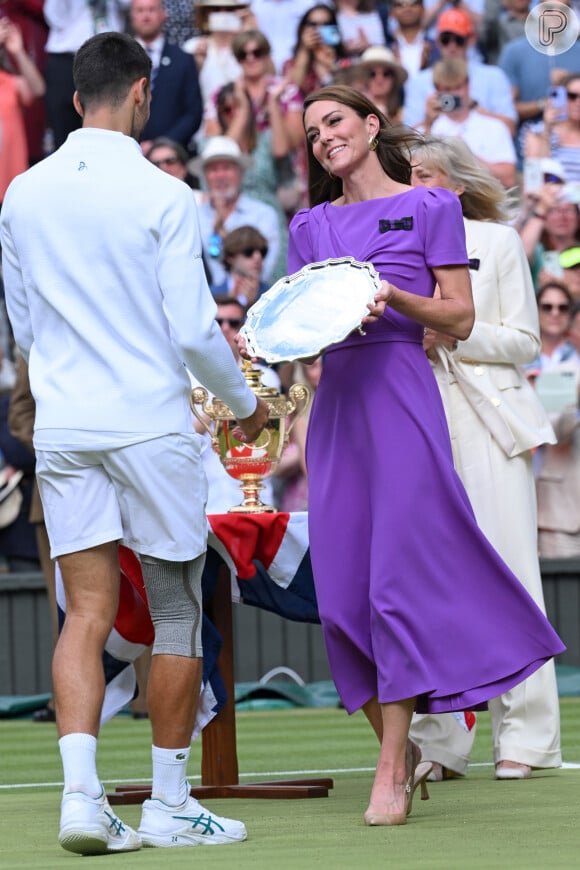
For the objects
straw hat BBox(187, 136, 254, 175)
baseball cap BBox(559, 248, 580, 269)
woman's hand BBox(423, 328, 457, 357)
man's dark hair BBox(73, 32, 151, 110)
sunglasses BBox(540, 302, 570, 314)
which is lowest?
woman's hand BBox(423, 328, 457, 357)

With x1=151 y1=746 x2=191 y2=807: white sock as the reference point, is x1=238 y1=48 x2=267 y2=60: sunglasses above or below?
above

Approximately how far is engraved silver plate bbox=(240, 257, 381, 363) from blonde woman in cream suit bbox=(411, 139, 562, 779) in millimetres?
1278

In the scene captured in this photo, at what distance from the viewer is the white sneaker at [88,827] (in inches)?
163

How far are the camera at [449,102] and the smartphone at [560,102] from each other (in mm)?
763

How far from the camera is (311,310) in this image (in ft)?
16.0

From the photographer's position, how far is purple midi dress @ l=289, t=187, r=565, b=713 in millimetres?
4844

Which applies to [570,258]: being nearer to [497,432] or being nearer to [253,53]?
[253,53]

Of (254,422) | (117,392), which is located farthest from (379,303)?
(117,392)

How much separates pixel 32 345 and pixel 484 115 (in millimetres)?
8541

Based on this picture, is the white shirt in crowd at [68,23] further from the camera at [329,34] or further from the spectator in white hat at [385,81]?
the spectator in white hat at [385,81]

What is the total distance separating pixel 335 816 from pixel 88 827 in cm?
103

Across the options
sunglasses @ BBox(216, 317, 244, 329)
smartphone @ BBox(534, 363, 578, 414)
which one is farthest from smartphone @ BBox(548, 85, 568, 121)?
sunglasses @ BBox(216, 317, 244, 329)

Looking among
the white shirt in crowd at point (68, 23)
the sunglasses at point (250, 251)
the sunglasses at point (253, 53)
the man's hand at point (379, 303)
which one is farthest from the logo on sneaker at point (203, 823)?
the white shirt in crowd at point (68, 23)

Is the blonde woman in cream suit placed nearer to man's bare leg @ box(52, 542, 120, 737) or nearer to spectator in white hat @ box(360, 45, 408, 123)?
man's bare leg @ box(52, 542, 120, 737)
